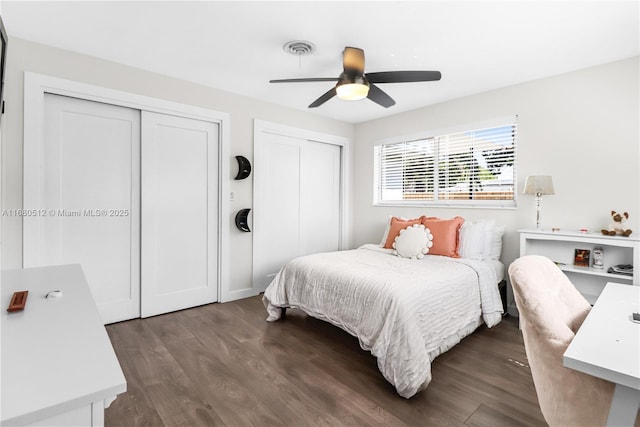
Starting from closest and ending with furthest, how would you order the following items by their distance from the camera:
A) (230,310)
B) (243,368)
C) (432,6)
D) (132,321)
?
(432,6) < (243,368) < (132,321) < (230,310)

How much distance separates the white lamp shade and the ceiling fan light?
73.7 inches

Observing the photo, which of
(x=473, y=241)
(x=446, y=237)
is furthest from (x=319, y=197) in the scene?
(x=473, y=241)

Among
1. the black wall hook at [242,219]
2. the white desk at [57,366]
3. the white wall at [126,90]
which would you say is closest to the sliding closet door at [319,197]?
the white wall at [126,90]

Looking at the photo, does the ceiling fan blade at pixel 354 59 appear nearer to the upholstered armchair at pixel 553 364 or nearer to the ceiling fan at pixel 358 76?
the ceiling fan at pixel 358 76

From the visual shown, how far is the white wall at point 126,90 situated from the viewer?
246 centimetres

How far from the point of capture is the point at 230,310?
3402mm

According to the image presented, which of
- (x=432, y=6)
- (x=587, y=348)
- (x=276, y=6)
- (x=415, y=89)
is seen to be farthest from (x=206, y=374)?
(x=415, y=89)

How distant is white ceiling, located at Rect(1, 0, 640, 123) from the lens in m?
2.08

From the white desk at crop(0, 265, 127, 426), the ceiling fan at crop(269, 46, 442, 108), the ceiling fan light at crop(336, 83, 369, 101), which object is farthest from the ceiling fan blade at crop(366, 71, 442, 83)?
the white desk at crop(0, 265, 127, 426)

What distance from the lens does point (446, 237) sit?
10.9 ft

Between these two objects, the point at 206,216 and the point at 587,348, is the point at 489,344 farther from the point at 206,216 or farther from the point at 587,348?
the point at 206,216

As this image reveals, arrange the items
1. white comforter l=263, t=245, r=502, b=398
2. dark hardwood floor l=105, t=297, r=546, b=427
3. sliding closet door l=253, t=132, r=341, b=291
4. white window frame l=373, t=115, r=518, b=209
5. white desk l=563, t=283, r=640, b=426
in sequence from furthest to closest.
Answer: sliding closet door l=253, t=132, r=341, b=291
white window frame l=373, t=115, r=518, b=209
white comforter l=263, t=245, r=502, b=398
dark hardwood floor l=105, t=297, r=546, b=427
white desk l=563, t=283, r=640, b=426

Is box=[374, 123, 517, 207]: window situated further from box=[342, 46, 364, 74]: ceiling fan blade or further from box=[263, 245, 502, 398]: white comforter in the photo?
box=[342, 46, 364, 74]: ceiling fan blade

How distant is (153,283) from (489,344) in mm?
3162
